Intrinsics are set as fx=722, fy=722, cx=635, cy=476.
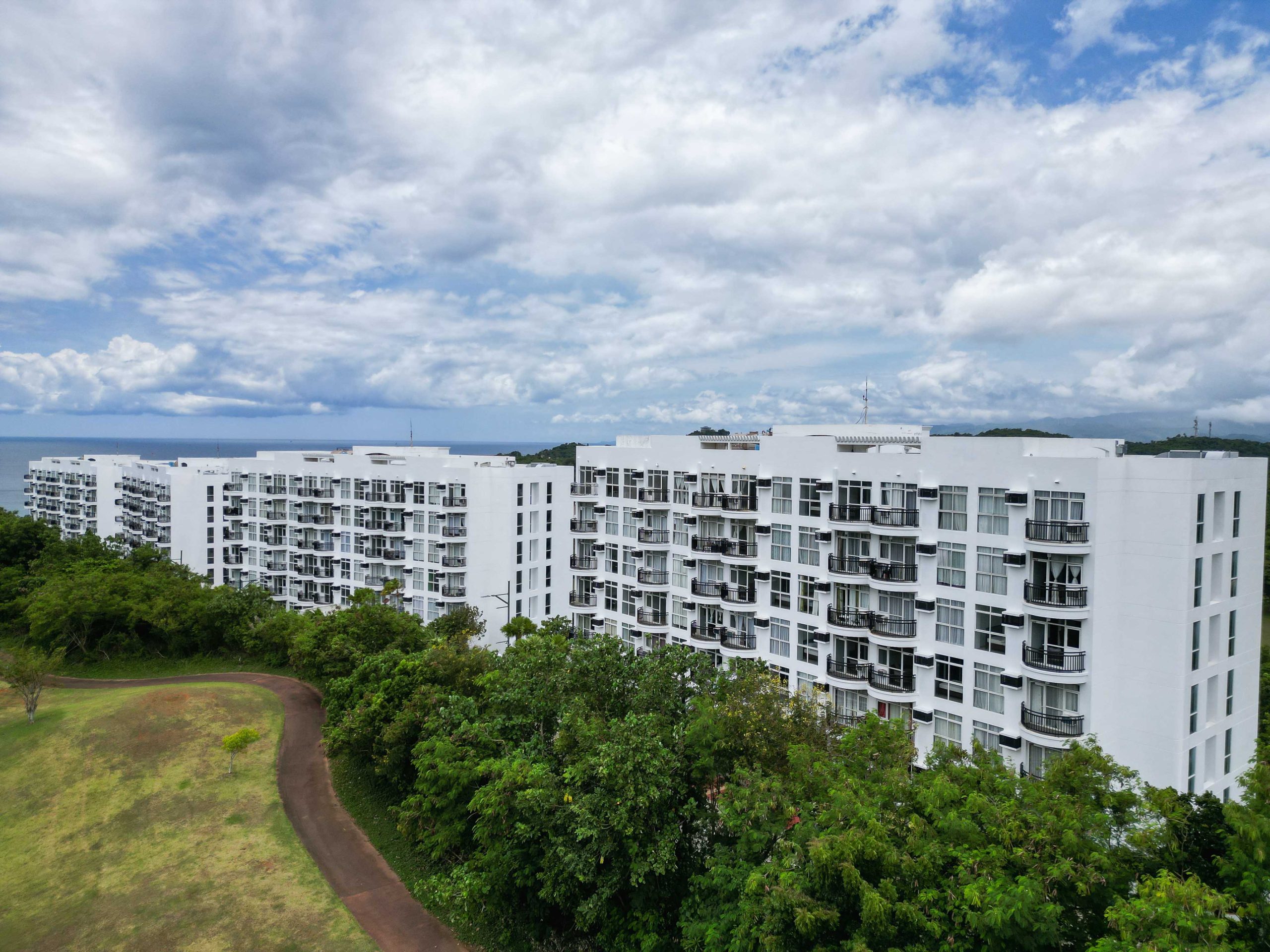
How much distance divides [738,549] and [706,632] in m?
5.72

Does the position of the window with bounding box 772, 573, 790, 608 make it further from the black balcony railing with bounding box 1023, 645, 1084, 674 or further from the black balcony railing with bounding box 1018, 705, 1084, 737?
the black balcony railing with bounding box 1018, 705, 1084, 737

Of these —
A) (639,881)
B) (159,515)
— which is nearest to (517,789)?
(639,881)

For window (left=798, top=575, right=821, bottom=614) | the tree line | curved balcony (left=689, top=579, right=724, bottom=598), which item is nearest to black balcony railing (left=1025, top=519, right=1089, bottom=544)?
the tree line

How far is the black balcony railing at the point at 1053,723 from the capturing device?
96.1ft

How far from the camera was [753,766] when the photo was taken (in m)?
22.4

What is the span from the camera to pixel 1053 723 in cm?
2980

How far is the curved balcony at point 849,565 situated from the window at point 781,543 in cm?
336

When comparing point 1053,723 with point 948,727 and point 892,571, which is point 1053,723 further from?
point 892,571

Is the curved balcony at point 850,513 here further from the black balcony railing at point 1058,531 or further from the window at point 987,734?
the window at point 987,734

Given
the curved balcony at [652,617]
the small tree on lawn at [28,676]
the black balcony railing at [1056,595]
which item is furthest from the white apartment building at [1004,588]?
the small tree on lawn at [28,676]

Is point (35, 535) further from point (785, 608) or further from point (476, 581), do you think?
point (785, 608)

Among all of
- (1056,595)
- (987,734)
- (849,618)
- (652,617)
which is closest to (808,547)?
(849,618)

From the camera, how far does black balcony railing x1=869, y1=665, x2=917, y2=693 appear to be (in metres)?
34.8

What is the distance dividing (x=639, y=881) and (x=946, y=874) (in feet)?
28.2
